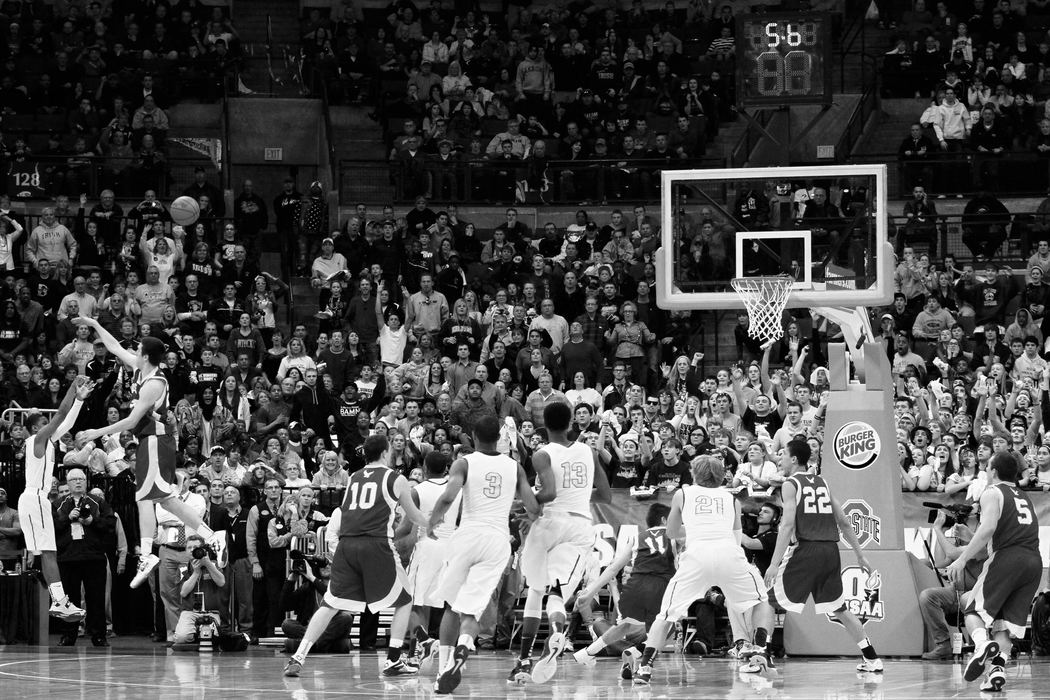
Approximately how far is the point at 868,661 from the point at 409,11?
22547 mm

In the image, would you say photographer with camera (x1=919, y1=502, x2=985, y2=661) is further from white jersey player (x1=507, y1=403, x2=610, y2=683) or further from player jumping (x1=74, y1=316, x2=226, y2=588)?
player jumping (x1=74, y1=316, x2=226, y2=588)

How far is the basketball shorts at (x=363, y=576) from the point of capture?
1469 cm

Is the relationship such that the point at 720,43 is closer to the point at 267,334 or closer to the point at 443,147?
the point at 443,147

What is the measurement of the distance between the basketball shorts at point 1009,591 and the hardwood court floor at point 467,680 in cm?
59

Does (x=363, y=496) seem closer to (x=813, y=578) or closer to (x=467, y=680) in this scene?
(x=467, y=680)

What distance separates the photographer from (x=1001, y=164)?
29.1m

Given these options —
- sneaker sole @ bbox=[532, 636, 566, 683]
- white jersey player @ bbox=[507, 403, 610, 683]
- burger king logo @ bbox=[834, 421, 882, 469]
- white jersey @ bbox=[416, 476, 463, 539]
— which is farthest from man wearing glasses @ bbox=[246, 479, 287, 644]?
burger king logo @ bbox=[834, 421, 882, 469]

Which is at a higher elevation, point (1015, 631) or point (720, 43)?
point (720, 43)

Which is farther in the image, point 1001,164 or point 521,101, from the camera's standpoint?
point 521,101

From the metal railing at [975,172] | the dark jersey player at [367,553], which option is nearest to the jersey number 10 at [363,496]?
the dark jersey player at [367,553]

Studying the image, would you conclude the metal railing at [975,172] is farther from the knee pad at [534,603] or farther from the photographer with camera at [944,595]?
the knee pad at [534,603]

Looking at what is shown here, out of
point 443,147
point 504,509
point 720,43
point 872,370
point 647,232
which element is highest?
point 720,43

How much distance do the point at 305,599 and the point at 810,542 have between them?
6468mm

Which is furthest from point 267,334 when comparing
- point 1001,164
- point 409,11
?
point 1001,164
